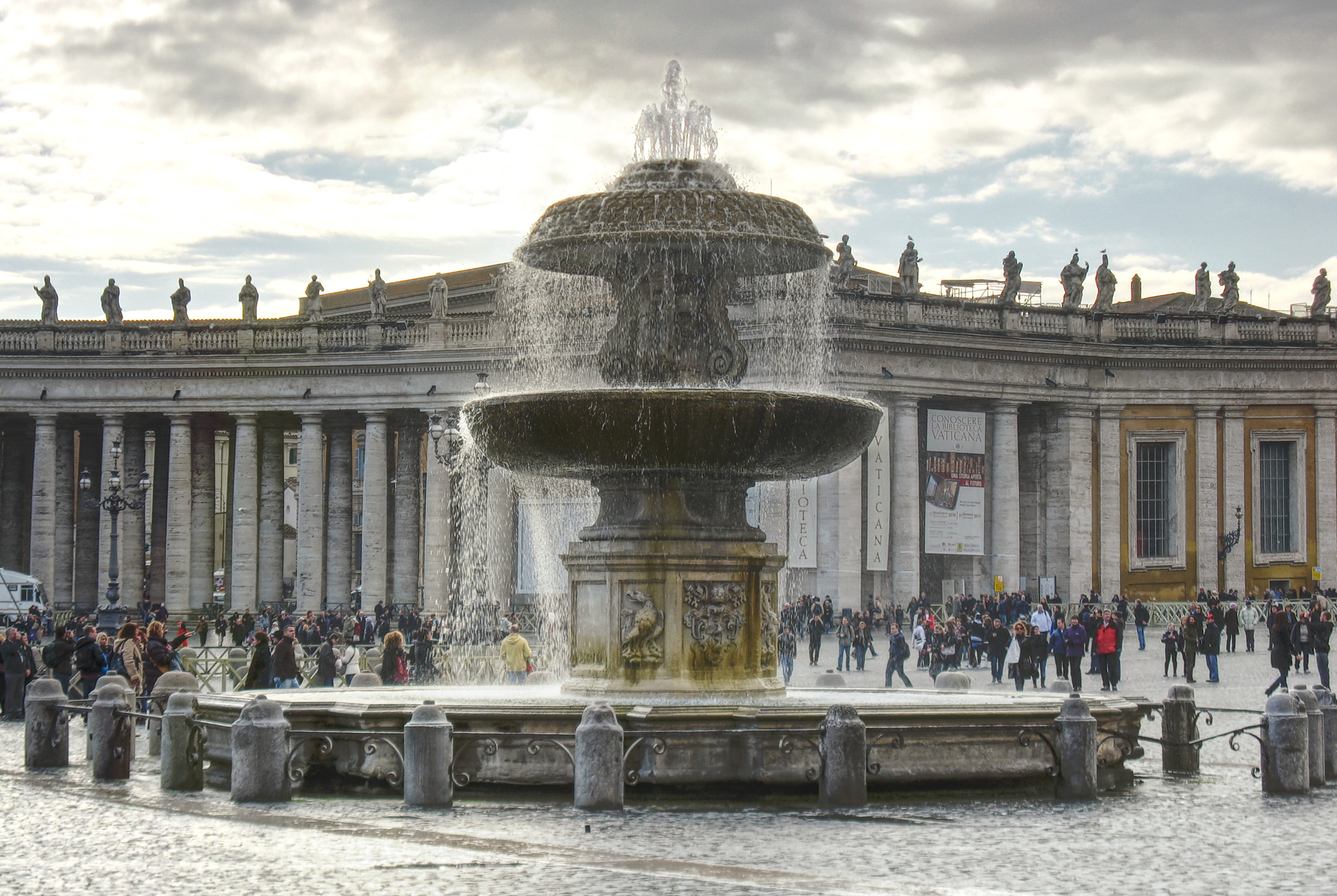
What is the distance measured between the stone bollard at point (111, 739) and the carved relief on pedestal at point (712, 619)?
5393 mm

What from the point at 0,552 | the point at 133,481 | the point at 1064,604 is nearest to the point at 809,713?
the point at 1064,604

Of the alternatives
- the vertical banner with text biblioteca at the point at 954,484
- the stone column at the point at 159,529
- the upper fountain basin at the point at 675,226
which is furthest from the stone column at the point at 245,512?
the upper fountain basin at the point at 675,226

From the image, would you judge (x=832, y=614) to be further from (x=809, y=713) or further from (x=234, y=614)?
(x=809, y=713)

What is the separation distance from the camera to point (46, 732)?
17.7 meters

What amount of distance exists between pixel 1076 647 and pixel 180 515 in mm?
36996

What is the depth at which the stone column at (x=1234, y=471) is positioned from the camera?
2336 inches

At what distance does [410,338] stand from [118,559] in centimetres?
1386

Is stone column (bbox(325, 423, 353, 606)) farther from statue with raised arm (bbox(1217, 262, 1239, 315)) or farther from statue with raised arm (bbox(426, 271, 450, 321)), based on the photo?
statue with raised arm (bbox(1217, 262, 1239, 315))

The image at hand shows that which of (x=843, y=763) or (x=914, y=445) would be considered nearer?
(x=843, y=763)

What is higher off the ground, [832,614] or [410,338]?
[410,338]

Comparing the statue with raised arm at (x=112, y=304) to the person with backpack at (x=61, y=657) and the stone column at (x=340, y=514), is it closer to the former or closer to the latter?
the stone column at (x=340, y=514)

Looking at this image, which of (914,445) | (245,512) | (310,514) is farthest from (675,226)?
(245,512)

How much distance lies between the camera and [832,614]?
5022cm

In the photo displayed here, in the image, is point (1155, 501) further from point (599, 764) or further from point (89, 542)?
point (599, 764)
